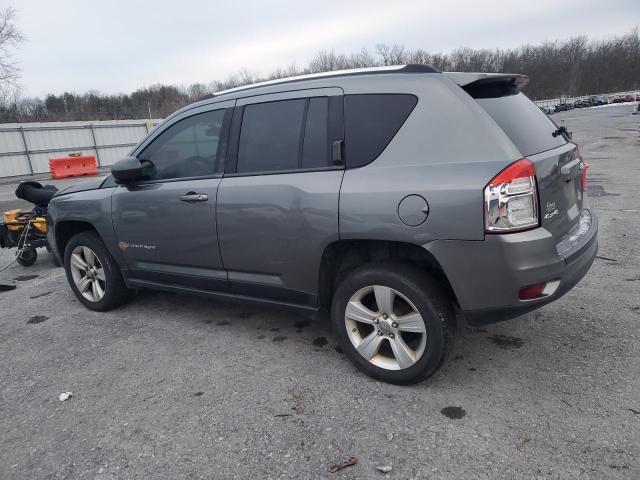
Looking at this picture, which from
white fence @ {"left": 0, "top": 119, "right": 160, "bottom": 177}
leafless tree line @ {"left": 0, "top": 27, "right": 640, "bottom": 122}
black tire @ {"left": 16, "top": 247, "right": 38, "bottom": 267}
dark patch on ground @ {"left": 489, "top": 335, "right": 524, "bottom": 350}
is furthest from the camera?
leafless tree line @ {"left": 0, "top": 27, "right": 640, "bottom": 122}

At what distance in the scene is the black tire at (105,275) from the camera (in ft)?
14.2

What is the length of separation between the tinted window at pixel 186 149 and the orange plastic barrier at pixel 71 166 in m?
19.7

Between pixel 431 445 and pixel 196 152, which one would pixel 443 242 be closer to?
pixel 431 445

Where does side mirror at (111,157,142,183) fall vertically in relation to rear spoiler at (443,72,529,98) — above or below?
below

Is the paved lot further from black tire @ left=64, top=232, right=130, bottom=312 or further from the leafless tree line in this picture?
the leafless tree line

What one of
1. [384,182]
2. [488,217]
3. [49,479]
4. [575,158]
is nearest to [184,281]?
[49,479]

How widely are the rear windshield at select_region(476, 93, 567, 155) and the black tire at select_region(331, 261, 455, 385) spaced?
3.01 ft

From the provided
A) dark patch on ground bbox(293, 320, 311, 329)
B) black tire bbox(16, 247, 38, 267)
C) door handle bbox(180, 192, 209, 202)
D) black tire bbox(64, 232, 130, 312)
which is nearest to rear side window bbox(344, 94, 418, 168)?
door handle bbox(180, 192, 209, 202)

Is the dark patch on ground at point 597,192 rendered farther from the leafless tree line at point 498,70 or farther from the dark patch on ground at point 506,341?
the leafless tree line at point 498,70

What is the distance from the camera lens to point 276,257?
320 cm

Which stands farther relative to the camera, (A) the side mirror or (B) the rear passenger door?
(A) the side mirror

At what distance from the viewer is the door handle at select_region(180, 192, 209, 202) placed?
346 cm

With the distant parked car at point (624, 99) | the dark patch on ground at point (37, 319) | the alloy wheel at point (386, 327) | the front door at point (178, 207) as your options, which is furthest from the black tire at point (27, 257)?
the distant parked car at point (624, 99)

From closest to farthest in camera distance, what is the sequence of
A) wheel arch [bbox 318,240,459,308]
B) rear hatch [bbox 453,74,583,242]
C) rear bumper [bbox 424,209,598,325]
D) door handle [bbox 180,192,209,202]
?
rear bumper [bbox 424,209,598,325], rear hatch [bbox 453,74,583,242], wheel arch [bbox 318,240,459,308], door handle [bbox 180,192,209,202]
